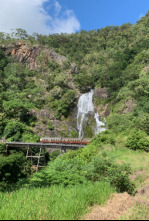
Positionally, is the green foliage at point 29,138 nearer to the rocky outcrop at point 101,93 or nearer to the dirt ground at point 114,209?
the rocky outcrop at point 101,93

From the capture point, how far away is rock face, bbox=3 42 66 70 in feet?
186

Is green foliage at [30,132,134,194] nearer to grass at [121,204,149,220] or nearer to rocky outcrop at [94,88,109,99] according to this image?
grass at [121,204,149,220]

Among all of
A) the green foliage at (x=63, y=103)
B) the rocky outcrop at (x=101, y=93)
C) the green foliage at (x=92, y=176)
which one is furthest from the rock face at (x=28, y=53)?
the green foliage at (x=92, y=176)

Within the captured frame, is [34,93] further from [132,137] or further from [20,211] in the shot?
[20,211]

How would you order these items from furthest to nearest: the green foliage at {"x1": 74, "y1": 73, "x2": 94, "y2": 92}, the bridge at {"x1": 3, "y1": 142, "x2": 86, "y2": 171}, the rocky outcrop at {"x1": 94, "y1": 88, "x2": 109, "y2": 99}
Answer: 1. the green foliage at {"x1": 74, "y1": 73, "x2": 94, "y2": 92}
2. the rocky outcrop at {"x1": 94, "y1": 88, "x2": 109, "y2": 99}
3. the bridge at {"x1": 3, "y1": 142, "x2": 86, "y2": 171}

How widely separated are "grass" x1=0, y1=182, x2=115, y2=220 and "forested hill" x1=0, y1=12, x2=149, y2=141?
1435cm

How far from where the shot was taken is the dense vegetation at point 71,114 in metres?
3.86

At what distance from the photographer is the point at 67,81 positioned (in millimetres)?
50312

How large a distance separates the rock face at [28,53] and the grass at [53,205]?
56.6m

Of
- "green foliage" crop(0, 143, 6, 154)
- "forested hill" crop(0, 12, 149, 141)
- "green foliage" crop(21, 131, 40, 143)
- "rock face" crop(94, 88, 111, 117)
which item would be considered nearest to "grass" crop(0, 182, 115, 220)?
"forested hill" crop(0, 12, 149, 141)

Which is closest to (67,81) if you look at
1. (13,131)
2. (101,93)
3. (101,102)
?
(101,93)

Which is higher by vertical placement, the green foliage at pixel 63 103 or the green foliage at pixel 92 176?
the green foliage at pixel 63 103

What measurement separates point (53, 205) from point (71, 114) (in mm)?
36705

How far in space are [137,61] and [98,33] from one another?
144 ft
